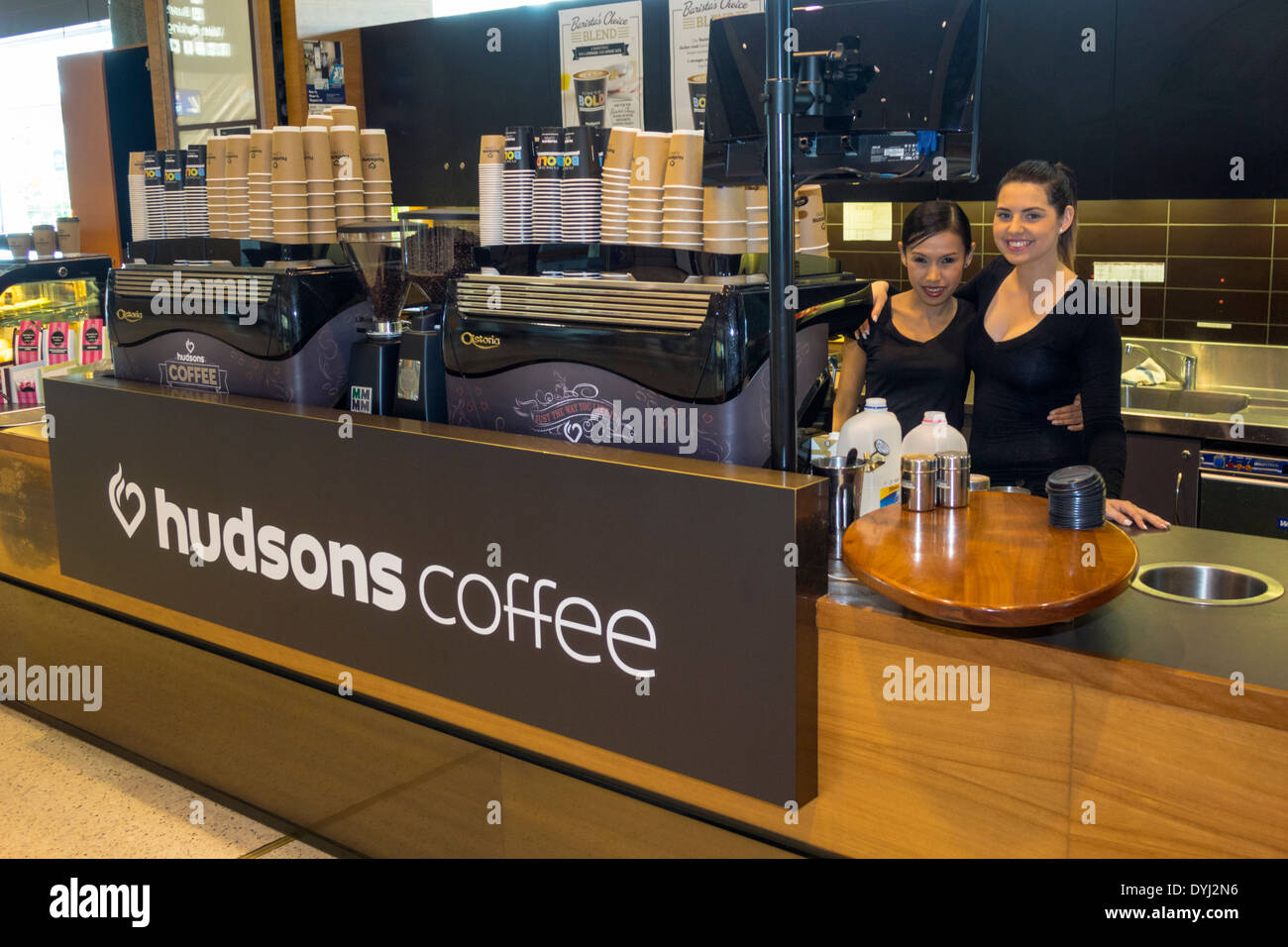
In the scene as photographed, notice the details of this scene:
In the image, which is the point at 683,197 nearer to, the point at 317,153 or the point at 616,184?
the point at 616,184

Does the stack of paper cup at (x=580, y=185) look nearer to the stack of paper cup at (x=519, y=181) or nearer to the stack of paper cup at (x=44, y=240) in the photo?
the stack of paper cup at (x=519, y=181)

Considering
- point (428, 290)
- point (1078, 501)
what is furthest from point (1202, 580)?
point (428, 290)

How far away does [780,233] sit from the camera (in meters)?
1.63

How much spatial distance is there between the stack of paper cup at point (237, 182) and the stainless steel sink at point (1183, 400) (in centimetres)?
292

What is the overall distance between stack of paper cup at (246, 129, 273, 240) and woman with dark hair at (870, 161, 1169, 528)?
155 cm

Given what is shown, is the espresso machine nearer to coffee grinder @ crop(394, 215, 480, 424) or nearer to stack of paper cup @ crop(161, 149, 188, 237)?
coffee grinder @ crop(394, 215, 480, 424)

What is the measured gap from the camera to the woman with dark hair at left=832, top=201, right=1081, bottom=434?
105 inches

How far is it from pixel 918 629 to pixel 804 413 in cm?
61

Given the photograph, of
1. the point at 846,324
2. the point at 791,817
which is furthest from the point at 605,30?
the point at 791,817

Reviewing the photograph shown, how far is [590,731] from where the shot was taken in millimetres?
1869

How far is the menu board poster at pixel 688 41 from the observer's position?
164 inches

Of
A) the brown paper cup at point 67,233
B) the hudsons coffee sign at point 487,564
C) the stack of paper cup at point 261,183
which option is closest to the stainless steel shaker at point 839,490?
the hudsons coffee sign at point 487,564

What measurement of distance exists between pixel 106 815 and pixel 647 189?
1.98 metres
